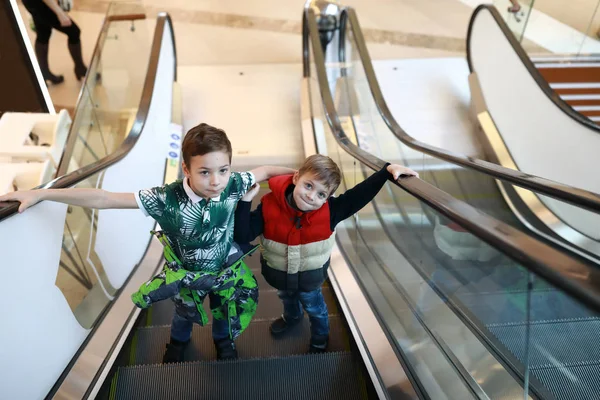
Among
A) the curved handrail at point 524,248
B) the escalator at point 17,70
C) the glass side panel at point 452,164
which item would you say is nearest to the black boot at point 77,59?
the escalator at point 17,70

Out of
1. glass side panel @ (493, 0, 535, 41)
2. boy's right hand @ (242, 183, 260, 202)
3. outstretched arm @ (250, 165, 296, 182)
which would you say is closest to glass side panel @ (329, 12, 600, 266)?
glass side panel @ (493, 0, 535, 41)

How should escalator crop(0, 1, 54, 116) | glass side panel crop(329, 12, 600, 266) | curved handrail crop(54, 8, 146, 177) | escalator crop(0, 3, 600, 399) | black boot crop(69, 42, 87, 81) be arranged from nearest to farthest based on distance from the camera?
escalator crop(0, 3, 600, 399) → curved handrail crop(54, 8, 146, 177) → glass side panel crop(329, 12, 600, 266) → escalator crop(0, 1, 54, 116) → black boot crop(69, 42, 87, 81)

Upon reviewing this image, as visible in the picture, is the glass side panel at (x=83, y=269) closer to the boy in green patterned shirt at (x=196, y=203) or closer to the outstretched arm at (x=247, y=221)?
the boy in green patterned shirt at (x=196, y=203)

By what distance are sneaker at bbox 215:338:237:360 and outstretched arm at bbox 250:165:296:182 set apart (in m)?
0.96

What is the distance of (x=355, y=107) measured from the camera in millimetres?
5184

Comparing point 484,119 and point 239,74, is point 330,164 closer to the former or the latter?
point 484,119

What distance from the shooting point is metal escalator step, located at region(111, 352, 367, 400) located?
2.42m

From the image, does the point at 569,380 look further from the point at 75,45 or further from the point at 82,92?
the point at 75,45

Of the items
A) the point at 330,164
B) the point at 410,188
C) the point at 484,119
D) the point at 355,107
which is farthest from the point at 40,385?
the point at 484,119

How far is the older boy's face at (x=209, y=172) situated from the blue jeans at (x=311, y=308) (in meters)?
0.92

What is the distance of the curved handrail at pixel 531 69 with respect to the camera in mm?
4395

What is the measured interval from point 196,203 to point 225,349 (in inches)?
40.3

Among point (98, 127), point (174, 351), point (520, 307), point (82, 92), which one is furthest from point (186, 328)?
point (98, 127)

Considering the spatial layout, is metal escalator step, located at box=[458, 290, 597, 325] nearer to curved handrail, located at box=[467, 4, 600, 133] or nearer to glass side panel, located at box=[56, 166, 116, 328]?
glass side panel, located at box=[56, 166, 116, 328]
